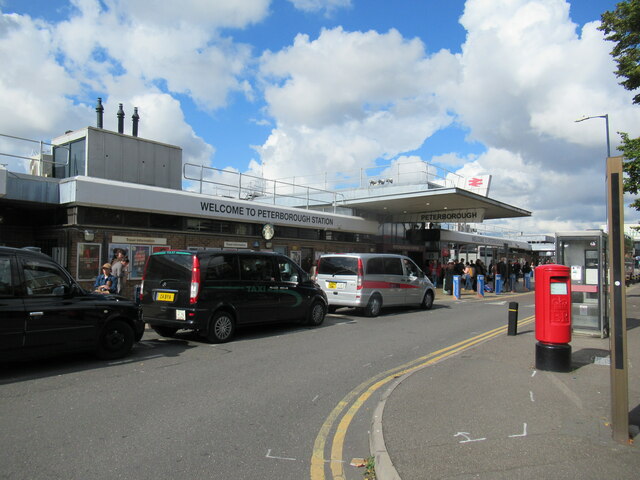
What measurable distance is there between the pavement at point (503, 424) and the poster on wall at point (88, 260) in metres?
11.5

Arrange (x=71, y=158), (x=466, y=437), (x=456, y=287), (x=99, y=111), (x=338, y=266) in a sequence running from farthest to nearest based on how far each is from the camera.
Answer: (x=456, y=287), (x=99, y=111), (x=71, y=158), (x=338, y=266), (x=466, y=437)

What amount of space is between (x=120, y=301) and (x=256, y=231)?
12.1 meters

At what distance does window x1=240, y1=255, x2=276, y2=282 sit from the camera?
1061 cm

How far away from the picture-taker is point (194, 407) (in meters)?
5.69

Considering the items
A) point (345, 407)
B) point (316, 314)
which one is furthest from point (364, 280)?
point (345, 407)

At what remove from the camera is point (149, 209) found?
632 inches

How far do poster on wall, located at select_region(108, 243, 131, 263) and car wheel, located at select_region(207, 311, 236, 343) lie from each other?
682cm

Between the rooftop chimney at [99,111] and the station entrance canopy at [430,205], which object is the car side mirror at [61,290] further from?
the station entrance canopy at [430,205]

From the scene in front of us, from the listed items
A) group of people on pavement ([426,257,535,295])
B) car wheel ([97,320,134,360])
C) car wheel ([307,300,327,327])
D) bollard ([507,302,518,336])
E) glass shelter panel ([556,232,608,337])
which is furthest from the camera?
group of people on pavement ([426,257,535,295])

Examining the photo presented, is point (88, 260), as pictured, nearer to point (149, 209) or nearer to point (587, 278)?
point (149, 209)

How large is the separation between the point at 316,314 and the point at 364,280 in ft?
8.41

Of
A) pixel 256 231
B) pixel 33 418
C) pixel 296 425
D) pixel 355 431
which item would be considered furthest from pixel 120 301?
pixel 256 231

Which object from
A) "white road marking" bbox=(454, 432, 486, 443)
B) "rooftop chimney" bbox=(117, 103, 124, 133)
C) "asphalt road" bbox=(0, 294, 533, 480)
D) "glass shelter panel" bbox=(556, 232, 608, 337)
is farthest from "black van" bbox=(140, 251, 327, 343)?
"rooftop chimney" bbox=(117, 103, 124, 133)

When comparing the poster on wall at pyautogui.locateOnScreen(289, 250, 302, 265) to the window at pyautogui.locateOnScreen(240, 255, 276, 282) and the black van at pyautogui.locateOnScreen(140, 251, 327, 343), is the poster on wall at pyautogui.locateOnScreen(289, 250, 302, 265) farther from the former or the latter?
the window at pyautogui.locateOnScreen(240, 255, 276, 282)
